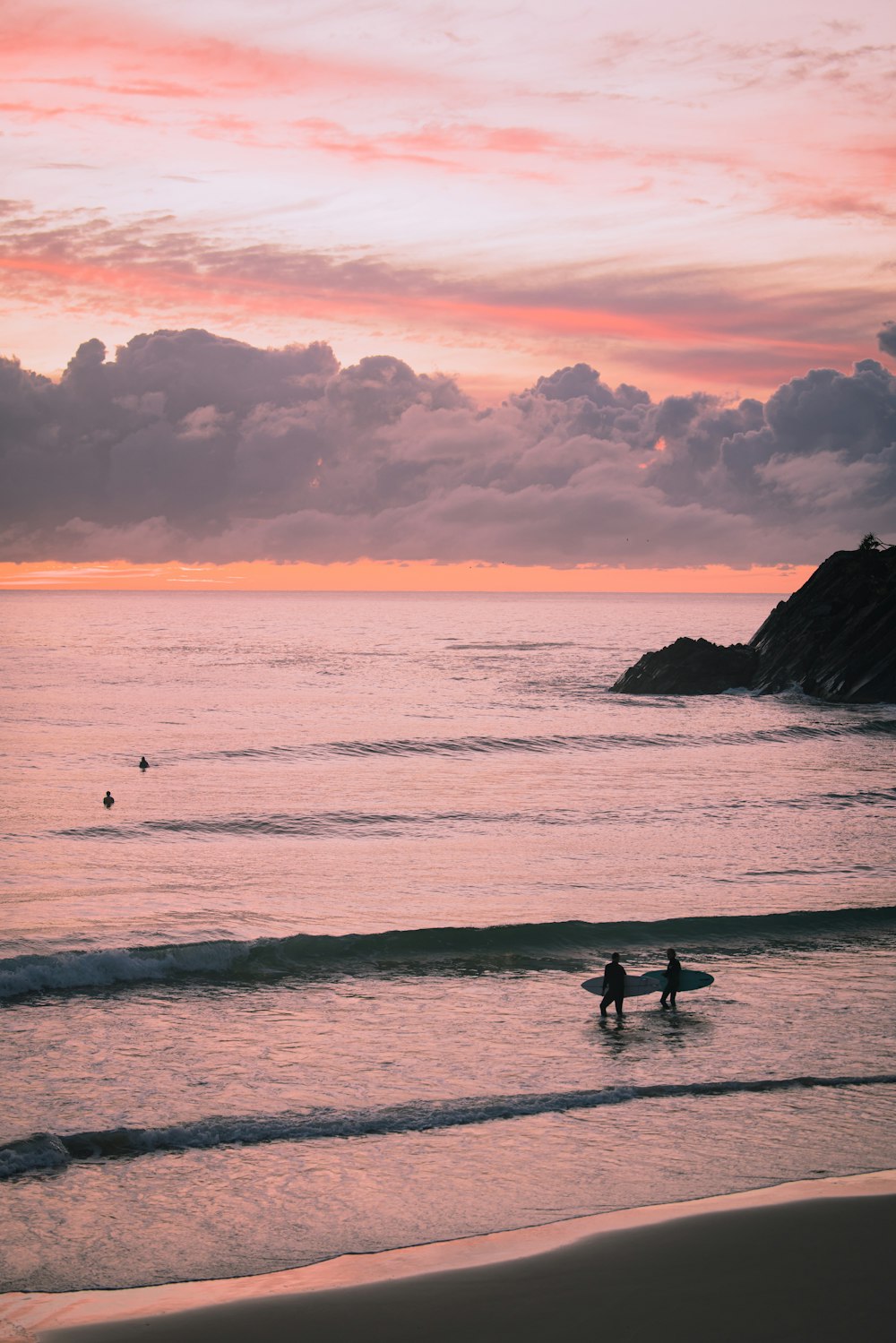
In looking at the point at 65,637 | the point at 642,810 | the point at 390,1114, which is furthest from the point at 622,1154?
the point at 65,637

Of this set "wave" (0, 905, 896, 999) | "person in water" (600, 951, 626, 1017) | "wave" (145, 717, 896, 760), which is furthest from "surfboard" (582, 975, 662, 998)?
"wave" (145, 717, 896, 760)

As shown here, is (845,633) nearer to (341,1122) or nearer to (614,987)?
(614,987)

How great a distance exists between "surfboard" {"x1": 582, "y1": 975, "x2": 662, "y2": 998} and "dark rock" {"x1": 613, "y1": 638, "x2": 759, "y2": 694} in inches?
2398

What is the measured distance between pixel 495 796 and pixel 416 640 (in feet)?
453

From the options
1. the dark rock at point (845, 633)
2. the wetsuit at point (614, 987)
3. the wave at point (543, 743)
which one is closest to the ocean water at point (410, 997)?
the wetsuit at point (614, 987)

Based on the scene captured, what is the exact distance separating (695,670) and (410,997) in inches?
2458

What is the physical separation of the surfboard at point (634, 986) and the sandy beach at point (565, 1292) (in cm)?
824

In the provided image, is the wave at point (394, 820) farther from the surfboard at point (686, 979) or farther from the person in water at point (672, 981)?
the person in water at point (672, 981)

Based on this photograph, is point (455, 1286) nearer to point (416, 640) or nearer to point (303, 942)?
point (303, 942)

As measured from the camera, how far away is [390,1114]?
15.7 m

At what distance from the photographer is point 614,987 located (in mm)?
20391

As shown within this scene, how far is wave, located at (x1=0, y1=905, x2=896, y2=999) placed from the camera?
22.8 metres

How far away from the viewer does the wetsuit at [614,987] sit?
20391mm

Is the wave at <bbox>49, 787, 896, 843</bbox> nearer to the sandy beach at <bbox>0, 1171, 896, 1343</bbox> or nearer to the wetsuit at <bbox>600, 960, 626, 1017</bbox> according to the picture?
the wetsuit at <bbox>600, 960, 626, 1017</bbox>
